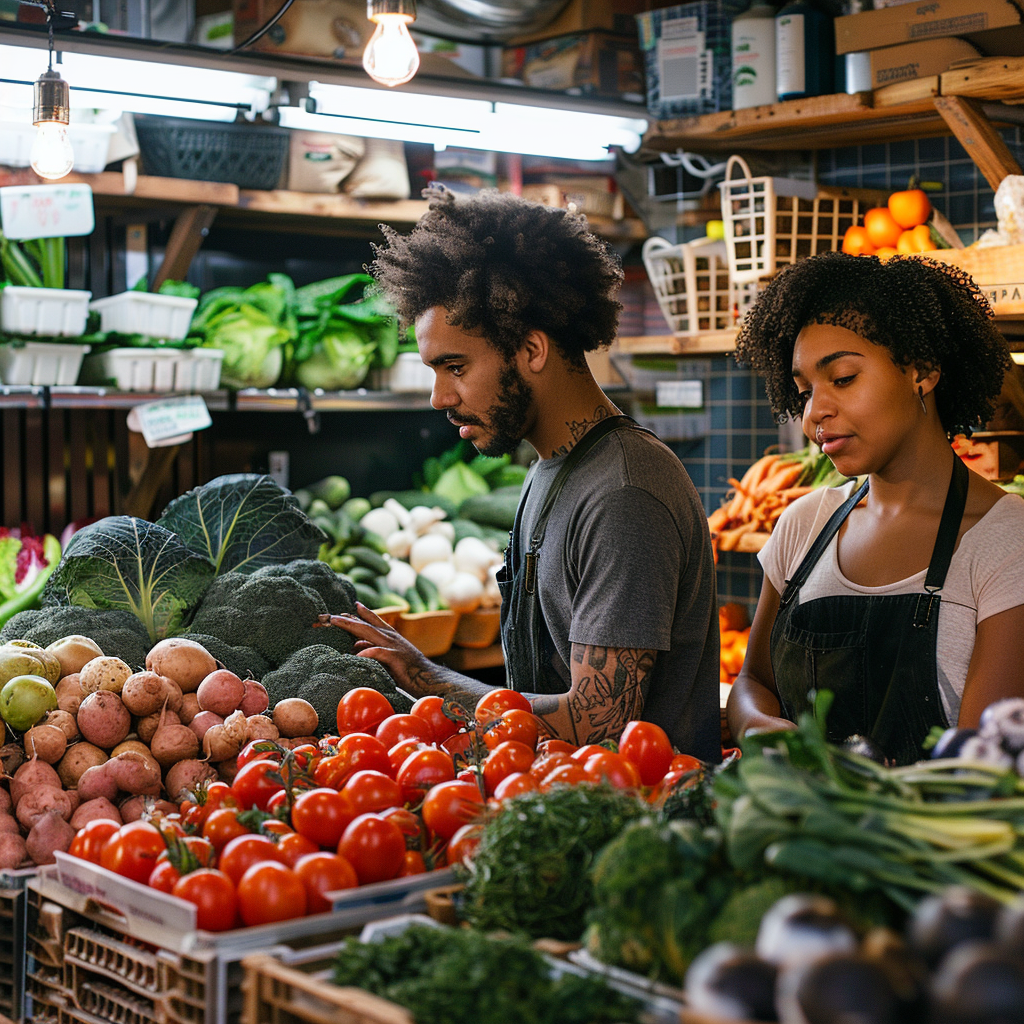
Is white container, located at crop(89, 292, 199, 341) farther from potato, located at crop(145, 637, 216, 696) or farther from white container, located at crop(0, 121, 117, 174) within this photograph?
potato, located at crop(145, 637, 216, 696)

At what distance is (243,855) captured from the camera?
135 centimetres

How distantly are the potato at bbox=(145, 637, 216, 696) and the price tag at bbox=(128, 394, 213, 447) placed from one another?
1660mm

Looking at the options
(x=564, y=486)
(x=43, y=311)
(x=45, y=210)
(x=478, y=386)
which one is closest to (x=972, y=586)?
(x=564, y=486)

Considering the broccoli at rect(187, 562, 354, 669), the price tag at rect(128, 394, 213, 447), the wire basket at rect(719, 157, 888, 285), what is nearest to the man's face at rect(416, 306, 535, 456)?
the broccoli at rect(187, 562, 354, 669)

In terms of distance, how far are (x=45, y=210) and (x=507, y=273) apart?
207cm

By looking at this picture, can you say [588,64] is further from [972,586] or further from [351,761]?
[351,761]

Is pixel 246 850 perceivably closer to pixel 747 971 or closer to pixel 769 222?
pixel 747 971

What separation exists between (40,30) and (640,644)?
2655 millimetres

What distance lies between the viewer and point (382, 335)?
4.52m

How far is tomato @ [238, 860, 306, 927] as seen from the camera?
1.25 metres

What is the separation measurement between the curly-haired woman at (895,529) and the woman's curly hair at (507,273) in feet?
1.27

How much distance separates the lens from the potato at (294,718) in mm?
2211

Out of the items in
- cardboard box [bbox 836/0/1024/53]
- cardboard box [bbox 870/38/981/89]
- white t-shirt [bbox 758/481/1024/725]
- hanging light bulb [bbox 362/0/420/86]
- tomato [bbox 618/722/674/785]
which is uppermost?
cardboard box [bbox 836/0/1024/53]

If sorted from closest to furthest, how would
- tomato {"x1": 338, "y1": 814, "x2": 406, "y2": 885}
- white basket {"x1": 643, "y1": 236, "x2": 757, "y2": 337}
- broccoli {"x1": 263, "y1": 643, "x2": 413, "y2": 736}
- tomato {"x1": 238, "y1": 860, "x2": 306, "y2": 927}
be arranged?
tomato {"x1": 238, "y1": 860, "x2": 306, "y2": 927}
tomato {"x1": 338, "y1": 814, "x2": 406, "y2": 885}
broccoli {"x1": 263, "y1": 643, "x2": 413, "y2": 736}
white basket {"x1": 643, "y1": 236, "x2": 757, "y2": 337}
